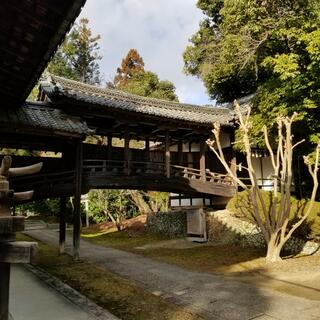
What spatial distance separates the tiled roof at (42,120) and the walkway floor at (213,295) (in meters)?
4.91

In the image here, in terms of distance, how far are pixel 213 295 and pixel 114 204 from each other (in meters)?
19.0

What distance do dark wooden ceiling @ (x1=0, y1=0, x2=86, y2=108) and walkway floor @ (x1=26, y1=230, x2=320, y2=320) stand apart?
6224mm

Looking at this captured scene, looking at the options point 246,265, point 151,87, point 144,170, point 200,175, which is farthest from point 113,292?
point 151,87

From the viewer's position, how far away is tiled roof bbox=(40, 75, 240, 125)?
15.4m

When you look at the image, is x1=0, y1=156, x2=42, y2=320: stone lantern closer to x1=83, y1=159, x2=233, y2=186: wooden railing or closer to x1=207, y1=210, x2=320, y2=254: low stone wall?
x1=83, y1=159, x2=233, y2=186: wooden railing

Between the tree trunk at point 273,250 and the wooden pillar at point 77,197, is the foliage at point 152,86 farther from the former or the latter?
the tree trunk at point 273,250

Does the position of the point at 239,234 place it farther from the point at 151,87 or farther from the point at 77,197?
the point at 151,87

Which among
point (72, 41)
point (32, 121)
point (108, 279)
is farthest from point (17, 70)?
point (72, 41)

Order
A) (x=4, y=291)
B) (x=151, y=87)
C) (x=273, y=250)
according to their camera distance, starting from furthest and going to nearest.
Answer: (x=151, y=87) < (x=273, y=250) < (x=4, y=291)

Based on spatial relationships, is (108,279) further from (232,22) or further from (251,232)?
(232,22)

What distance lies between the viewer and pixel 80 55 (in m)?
49.8

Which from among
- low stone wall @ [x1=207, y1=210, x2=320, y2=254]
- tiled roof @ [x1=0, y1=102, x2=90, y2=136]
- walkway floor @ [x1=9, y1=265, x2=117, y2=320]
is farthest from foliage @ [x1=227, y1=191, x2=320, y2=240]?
walkway floor @ [x1=9, y1=265, x2=117, y2=320]

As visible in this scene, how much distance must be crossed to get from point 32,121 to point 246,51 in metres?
10.3

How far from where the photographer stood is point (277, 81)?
16.9 metres
